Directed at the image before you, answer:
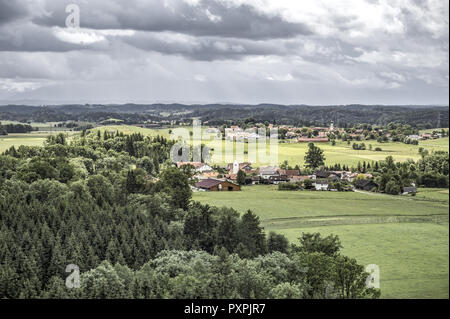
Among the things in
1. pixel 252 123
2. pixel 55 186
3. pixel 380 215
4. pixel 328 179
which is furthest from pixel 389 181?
pixel 252 123

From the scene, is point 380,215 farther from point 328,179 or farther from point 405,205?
point 328,179

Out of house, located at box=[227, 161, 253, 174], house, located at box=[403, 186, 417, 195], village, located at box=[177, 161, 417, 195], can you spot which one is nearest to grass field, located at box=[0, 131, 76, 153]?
village, located at box=[177, 161, 417, 195]

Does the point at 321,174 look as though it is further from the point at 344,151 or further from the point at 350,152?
the point at 344,151

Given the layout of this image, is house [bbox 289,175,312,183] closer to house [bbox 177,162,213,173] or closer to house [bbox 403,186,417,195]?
house [bbox 403,186,417,195]

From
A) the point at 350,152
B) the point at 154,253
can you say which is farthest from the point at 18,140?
the point at 154,253

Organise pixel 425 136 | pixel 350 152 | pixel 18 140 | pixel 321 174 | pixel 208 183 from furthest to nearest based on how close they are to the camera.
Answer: pixel 18 140 < pixel 425 136 < pixel 350 152 < pixel 321 174 < pixel 208 183

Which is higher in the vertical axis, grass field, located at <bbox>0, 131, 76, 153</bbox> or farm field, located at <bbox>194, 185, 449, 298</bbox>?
grass field, located at <bbox>0, 131, 76, 153</bbox>

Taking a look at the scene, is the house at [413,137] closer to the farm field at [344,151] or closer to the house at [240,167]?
the farm field at [344,151]
